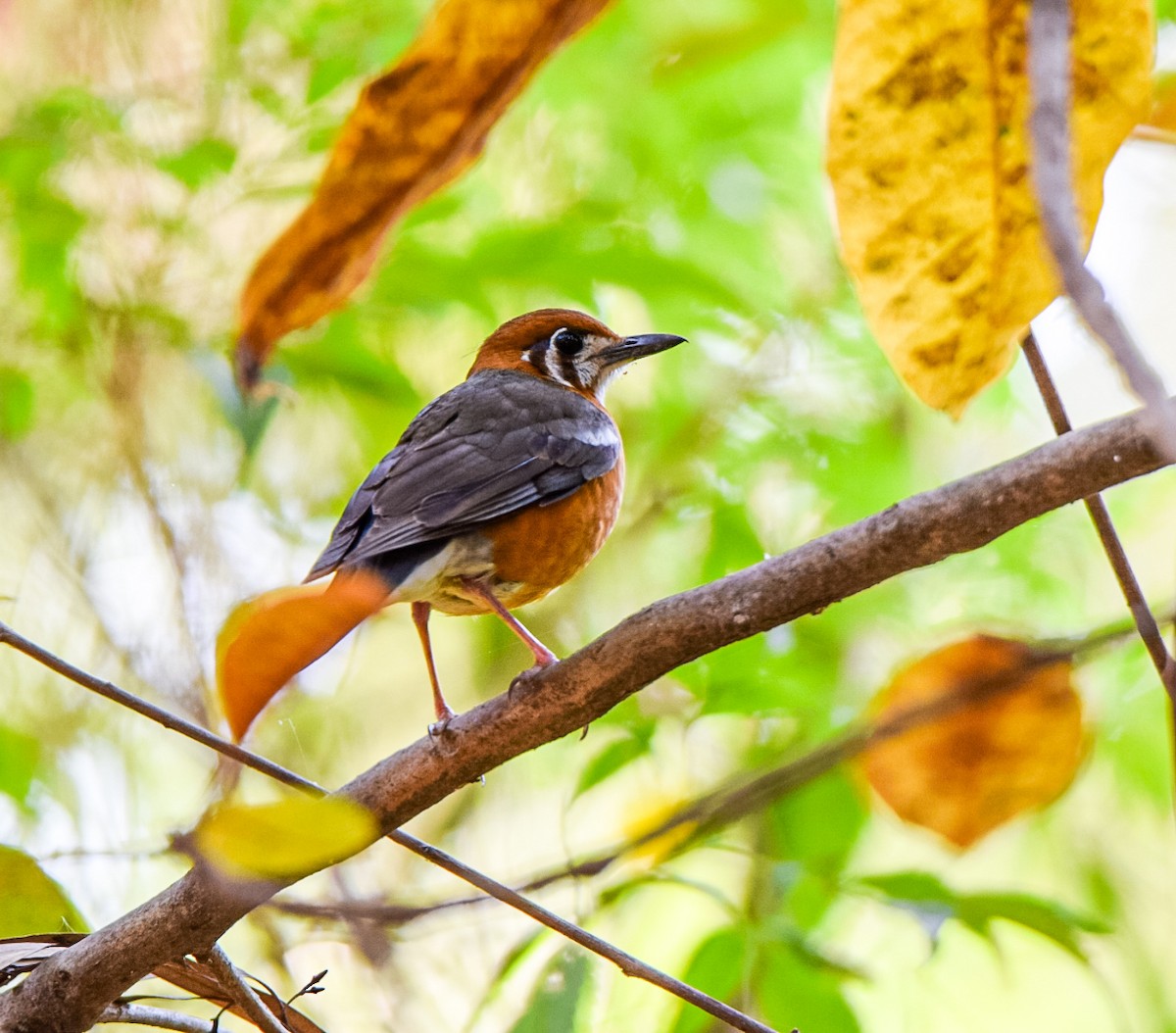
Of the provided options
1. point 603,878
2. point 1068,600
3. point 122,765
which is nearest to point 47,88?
point 122,765

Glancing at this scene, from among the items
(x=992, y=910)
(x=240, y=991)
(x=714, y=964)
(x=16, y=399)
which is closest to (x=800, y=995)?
(x=714, y=964)

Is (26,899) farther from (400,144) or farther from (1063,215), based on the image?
(1063,215)

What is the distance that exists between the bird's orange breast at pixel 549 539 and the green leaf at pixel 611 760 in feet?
1.73

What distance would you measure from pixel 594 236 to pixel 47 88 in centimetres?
167

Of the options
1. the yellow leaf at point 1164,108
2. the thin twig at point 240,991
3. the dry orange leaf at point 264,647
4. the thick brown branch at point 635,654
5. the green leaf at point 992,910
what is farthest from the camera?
the green leaf at point 992,910

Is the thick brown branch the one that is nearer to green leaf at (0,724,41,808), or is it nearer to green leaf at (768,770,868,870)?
green leaf at (768,770,868,870)

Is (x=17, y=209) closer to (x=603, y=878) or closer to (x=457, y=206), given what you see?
(x=457, y=206)

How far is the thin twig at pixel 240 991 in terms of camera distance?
1.60 metres

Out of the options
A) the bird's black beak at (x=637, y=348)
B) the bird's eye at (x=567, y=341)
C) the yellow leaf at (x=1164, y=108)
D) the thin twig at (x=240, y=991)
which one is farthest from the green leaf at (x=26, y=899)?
the bird's eye at (x=567, y=341)

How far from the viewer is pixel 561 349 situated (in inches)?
139

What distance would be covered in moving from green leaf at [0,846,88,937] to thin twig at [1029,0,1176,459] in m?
1.65

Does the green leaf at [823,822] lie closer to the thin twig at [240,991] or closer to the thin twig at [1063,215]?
the thin twig at [240,991]

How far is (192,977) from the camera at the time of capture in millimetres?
1712

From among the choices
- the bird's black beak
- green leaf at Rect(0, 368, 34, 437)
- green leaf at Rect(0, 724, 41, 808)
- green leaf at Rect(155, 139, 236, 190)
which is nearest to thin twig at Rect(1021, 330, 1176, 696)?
the bird's black beak
